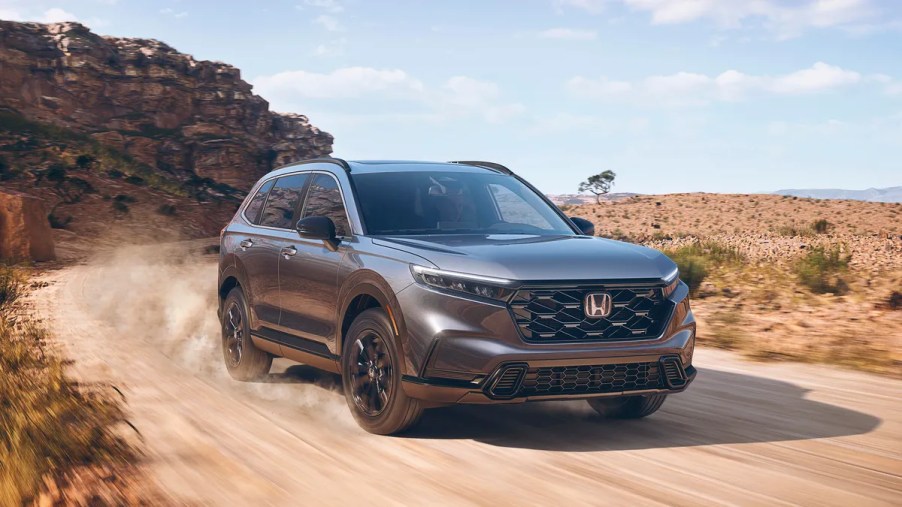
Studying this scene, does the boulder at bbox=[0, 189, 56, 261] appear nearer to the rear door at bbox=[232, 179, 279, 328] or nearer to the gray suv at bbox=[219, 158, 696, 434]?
the rear door at bbox=[232, 179, 279, 328]

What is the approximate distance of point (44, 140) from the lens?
52.7 m

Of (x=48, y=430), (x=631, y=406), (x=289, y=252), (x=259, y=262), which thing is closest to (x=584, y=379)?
(x=631, y=406)

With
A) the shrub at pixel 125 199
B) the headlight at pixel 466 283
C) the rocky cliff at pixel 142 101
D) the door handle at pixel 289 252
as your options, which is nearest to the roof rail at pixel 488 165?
the door handle at pixel 289 252

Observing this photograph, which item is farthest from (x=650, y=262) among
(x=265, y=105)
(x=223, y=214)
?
(x=265, y=105)

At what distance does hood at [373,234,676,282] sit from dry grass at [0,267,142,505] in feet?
6.99

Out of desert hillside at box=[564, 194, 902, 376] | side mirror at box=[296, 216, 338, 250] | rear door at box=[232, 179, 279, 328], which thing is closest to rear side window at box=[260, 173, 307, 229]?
rear door at box=[232, 179, 279, 328]

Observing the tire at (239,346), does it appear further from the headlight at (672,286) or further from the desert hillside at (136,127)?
the desert hillside at (136,127)

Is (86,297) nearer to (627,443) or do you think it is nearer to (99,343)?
(99,343)

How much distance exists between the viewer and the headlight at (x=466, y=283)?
19.4ft

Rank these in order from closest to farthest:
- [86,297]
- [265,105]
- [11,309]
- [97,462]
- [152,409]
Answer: [97,462] → [152,409] → [11,309] → [86,297] → [265,105]

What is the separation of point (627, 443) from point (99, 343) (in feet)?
22.4

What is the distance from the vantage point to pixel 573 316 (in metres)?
6.02

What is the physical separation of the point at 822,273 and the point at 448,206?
9114 mm

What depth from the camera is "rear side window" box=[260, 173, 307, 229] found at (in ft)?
27.6
